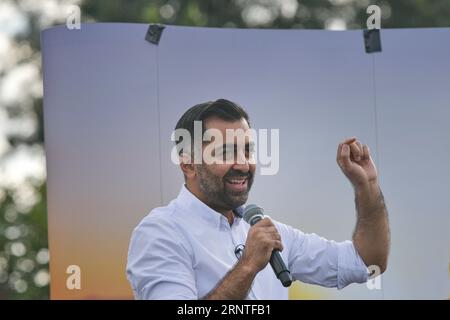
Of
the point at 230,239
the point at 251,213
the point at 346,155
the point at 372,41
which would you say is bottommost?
the point at 230,239

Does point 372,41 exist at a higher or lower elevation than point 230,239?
higher

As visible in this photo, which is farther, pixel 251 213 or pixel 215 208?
pixel 215 208

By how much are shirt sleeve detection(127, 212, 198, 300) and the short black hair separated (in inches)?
16.6

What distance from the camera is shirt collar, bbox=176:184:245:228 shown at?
465 cm

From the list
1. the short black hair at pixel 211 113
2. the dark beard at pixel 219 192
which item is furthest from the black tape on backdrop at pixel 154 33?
the dark beard at pixel 219 192

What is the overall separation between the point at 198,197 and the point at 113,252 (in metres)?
0.43

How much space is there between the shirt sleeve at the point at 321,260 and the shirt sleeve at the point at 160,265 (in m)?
0.51

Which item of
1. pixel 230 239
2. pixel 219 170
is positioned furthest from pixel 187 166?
pixel 230 239

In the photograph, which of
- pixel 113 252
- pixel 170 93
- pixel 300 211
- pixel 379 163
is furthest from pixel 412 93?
pixel 113 252

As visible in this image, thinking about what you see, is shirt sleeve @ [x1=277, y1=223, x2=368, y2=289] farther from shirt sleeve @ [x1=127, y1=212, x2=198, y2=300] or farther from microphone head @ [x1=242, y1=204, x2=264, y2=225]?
shirt sleeve @ [x1=127, y1=212, x2=198, y2=300]

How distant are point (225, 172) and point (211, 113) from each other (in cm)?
26

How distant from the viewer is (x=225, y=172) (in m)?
4.62

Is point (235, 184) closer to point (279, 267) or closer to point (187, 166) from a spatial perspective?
point (187, 166)

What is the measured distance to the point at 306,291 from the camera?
4934 mm
